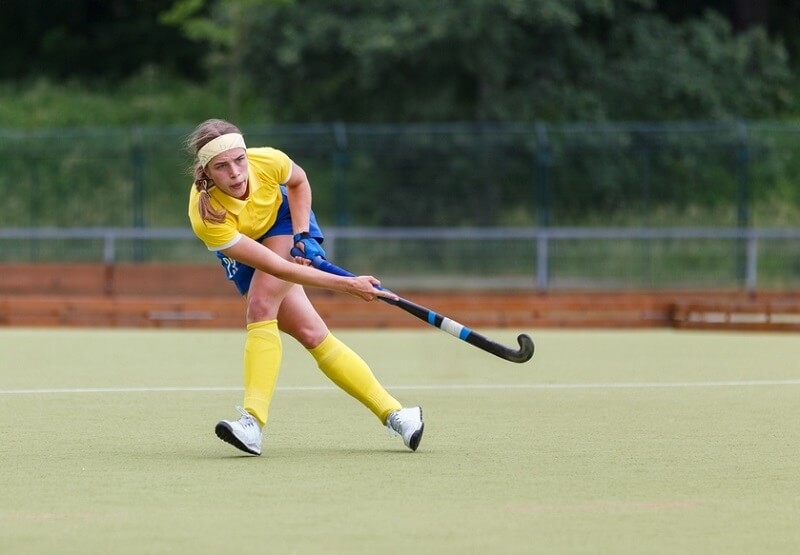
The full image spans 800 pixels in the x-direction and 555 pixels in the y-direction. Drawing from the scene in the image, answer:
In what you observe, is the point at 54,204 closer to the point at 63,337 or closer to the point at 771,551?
the point at 63,337

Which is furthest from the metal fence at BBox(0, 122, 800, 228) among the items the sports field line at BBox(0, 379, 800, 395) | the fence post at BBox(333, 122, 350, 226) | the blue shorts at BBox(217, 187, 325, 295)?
the blue shorts at BBox(217, 187, 325, 295)

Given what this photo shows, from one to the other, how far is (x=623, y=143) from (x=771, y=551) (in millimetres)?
15054

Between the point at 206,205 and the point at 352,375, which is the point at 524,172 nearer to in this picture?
the point at 352,375

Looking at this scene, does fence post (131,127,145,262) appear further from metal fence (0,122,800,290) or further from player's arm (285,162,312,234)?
player's arm (285,162,312,234)

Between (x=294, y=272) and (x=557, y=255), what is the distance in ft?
38.0

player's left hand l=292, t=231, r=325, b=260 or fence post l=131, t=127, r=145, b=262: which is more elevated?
player's left hand l=292, t=231, r=325, b=260

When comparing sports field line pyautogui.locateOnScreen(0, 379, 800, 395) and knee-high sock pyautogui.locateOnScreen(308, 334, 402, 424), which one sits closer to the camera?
knee-high sock pyautogui.locateOnScreen(308, 334, 402, 424)

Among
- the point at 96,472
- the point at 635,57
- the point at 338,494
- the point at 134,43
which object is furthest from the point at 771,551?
the point at 134,43

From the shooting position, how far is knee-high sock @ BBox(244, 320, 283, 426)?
6.26 m

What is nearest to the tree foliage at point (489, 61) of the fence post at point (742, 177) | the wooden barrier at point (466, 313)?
the fence post at point (742, 177)

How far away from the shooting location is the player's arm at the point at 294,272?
6.04 metres

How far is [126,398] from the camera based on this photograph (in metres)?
8.63

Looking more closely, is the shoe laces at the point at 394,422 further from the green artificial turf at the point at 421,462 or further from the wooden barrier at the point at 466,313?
the wooden barrier at the point at 466,313

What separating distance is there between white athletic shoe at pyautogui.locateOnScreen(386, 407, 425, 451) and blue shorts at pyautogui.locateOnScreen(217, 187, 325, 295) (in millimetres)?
746
